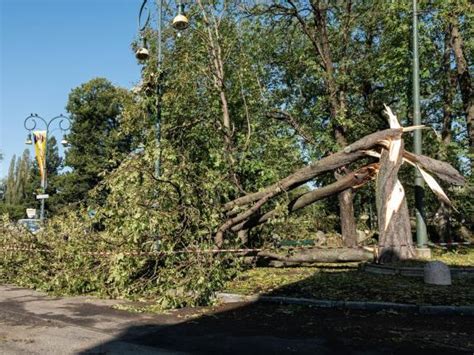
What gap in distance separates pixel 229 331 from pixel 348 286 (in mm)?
3456

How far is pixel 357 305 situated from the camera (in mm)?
7832

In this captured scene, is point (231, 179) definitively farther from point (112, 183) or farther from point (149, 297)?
point (149, 297)

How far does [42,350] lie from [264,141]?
11.2m

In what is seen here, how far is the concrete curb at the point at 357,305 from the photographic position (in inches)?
288

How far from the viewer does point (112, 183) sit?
33.9 feet

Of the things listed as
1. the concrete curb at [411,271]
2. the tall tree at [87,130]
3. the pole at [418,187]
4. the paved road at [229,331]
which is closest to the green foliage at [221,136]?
the paved road at [229,331]

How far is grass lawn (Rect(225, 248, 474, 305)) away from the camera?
8.14m

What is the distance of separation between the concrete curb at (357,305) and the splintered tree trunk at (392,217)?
3.60 meters

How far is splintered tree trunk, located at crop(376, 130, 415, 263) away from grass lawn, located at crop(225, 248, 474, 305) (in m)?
0.58

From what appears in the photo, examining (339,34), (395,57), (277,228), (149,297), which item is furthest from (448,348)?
(339,34)

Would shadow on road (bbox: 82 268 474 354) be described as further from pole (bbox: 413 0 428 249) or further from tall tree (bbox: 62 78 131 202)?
tall tree (bbox: 62 78 131 202)

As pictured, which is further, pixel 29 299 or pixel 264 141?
pixel 264 141

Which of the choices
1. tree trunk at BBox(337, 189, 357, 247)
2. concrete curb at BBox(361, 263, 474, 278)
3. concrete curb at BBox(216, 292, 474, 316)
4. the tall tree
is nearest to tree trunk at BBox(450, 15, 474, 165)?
tree trunk at BBox(337, 189, 357, 247)

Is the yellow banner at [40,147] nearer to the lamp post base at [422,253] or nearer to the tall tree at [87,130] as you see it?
the lamp post base at [422,253]
